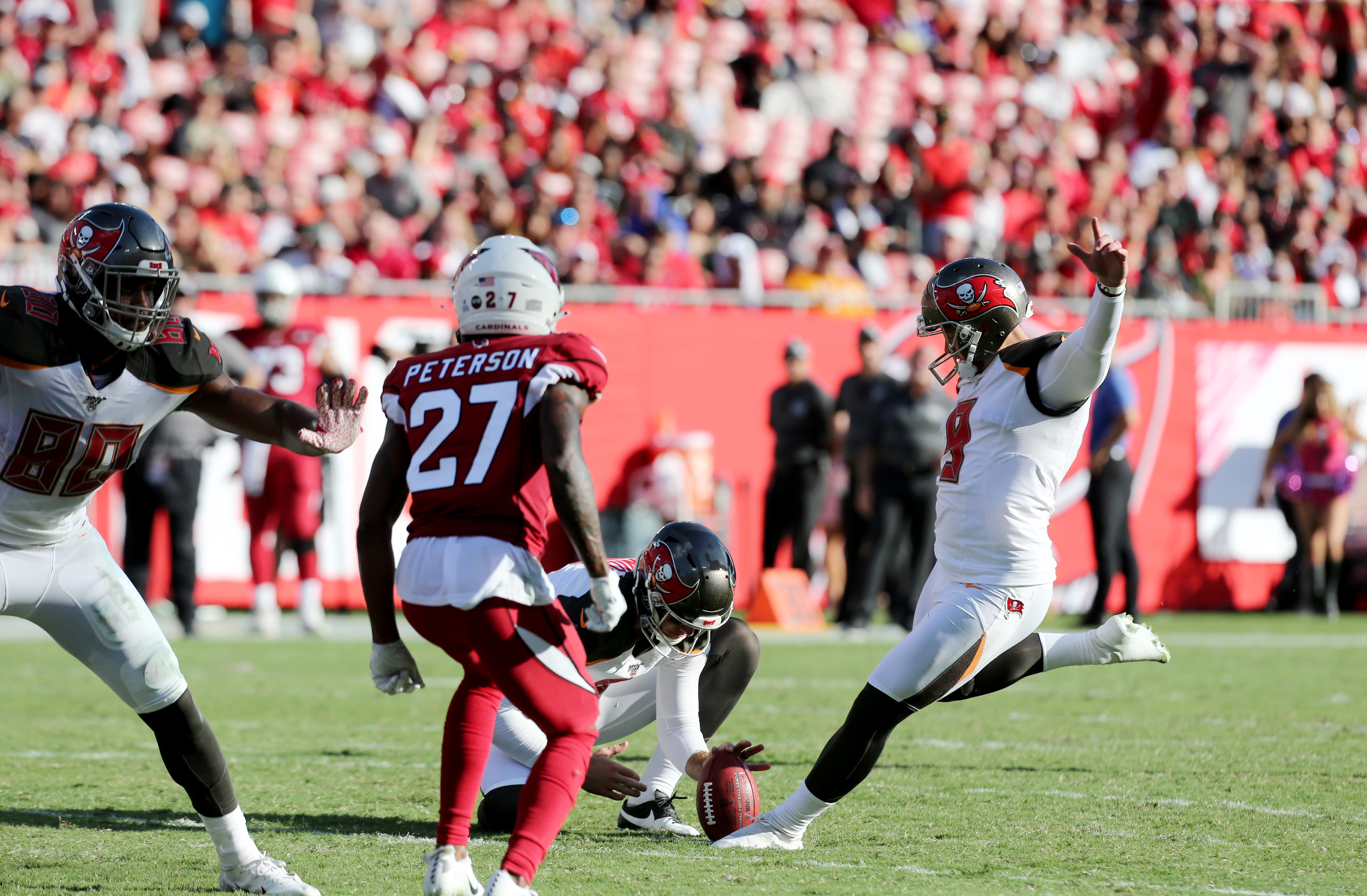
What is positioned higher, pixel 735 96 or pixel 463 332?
pixel 735 96

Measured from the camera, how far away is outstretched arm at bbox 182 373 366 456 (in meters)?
3.95

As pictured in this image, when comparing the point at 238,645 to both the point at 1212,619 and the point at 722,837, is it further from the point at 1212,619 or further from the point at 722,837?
the point at 1212,619

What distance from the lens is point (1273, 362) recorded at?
42.5 feet

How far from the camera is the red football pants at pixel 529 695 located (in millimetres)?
3439

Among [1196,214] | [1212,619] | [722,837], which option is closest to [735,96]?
[1196,214]

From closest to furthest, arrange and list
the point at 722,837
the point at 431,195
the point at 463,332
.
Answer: the point at 463,332 < the point at 722,837 < the point at 431,195

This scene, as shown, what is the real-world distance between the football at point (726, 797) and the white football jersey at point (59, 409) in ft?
5.69

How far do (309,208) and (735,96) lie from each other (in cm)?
580

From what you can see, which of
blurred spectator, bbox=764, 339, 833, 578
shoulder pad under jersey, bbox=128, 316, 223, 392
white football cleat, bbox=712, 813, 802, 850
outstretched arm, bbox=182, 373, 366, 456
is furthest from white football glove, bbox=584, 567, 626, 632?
blurred spectator, bbox=764, 339, 833, 578

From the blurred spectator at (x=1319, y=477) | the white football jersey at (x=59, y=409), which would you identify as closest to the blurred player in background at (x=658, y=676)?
the white football jersey at (x=59, y=409)

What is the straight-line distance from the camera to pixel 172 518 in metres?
9.70

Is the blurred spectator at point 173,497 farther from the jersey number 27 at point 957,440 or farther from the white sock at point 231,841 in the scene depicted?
the white sock at point 231,841

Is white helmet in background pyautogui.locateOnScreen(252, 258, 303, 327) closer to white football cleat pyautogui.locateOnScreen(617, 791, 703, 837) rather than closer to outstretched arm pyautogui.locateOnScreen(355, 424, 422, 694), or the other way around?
white football cleat pyautogui.locateOnScreen(617, 791, 703, 837)

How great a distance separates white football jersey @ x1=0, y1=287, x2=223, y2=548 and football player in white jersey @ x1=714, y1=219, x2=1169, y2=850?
191 centimetres
